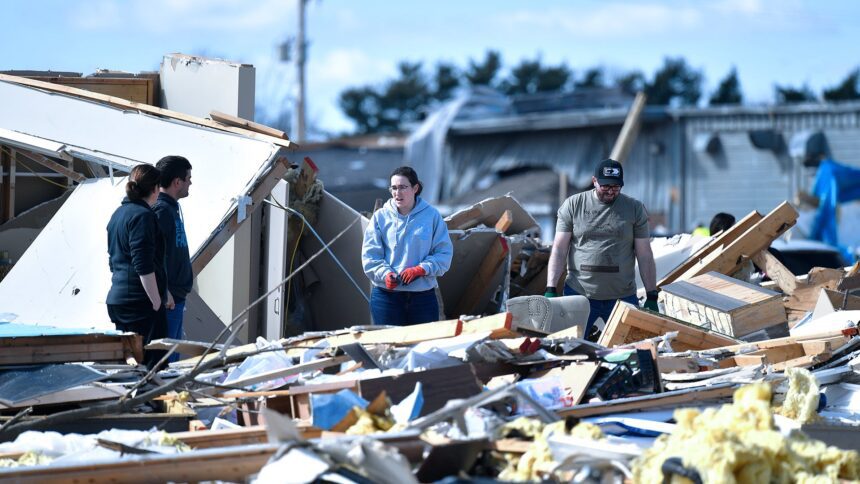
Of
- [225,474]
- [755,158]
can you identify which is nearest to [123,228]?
[225,474]

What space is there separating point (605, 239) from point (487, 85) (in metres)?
48.1

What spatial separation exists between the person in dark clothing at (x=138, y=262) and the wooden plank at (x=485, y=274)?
3.33 m

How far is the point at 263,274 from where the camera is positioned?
9.12 m

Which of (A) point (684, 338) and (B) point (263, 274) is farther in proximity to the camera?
(B) point (263, 274)

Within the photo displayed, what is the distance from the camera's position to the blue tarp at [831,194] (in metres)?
18.2

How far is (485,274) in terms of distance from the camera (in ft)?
31.1

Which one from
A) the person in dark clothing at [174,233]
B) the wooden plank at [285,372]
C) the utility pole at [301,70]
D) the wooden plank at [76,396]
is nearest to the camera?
the wooden plank at [76,396]

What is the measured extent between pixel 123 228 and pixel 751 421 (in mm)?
4118

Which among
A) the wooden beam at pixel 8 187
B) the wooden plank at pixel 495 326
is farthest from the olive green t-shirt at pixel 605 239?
the wooden beam at pixel 8 187

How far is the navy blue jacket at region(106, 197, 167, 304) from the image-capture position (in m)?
6.57

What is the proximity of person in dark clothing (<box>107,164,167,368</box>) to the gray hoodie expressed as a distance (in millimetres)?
1416

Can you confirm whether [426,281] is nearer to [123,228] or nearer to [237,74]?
[123,228]

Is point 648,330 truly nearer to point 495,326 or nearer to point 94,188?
point 495,326

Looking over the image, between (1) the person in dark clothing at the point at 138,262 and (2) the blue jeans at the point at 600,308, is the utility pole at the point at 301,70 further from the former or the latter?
(1) the person in dark clothing at the point at 138,262
